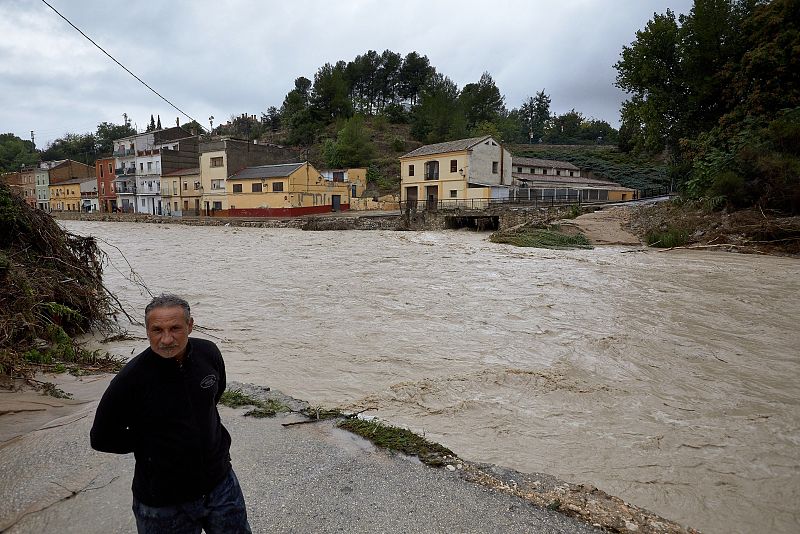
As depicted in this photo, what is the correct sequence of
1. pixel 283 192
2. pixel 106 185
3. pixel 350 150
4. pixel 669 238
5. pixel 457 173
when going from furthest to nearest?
pixel 106 185 → pixel 350 150 → pixel 283 192 → pixel 457 173 → pixel 669 238

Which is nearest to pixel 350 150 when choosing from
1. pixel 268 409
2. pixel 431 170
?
pixel 431 170

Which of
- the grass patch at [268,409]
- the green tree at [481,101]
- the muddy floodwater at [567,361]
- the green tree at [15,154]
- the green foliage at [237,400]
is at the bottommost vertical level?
the muddy floodwater at [567,361]

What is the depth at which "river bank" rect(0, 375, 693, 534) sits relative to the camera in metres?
3.23

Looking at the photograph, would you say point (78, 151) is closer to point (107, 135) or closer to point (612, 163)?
point (107, 135)

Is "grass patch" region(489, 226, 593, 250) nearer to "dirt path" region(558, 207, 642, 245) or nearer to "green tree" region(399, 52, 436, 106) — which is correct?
"dirt path" region(558, 207, 642, 245)

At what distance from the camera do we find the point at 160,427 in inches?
90.1

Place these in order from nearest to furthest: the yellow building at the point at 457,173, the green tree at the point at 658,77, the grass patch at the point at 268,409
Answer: the grass patch at the point at 268,409, the green tree at the point at 658,77, the yellow building at the point at 457,173

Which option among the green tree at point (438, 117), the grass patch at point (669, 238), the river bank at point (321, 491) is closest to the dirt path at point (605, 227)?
the grass patch at point (669, 238)

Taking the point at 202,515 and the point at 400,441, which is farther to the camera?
the point at 400,441

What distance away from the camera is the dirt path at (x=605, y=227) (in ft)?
89.2

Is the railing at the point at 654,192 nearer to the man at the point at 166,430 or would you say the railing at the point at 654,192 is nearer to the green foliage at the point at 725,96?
the green foliage at the point at 725,96

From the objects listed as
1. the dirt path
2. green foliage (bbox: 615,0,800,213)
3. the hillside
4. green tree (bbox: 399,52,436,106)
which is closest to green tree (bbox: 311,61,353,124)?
the hillside

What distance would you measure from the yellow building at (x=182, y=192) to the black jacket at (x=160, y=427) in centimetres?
5878

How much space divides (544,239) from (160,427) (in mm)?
26871
